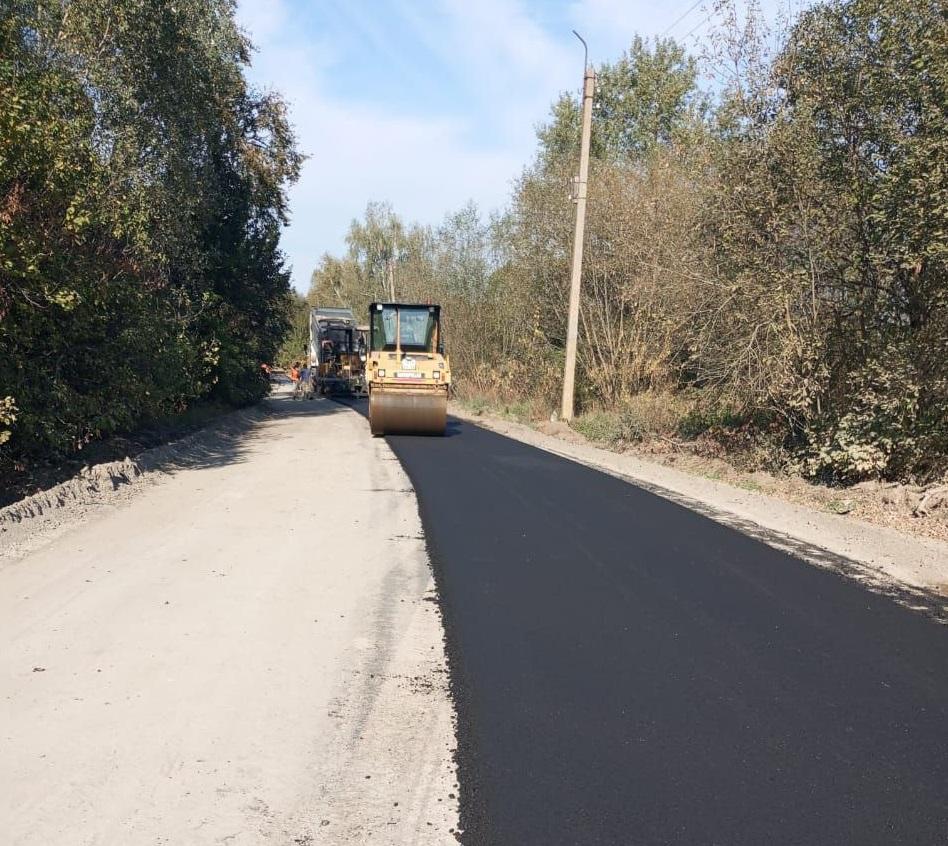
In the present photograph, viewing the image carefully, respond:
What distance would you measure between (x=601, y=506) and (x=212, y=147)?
13.7 m

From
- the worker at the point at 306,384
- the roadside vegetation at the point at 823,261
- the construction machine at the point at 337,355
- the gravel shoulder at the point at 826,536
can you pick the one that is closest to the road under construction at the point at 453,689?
the gravel shoulder at the point at 826,536

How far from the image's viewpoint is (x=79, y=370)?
10562mm

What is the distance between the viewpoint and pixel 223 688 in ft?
15.2

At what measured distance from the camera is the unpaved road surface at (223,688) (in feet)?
11.2

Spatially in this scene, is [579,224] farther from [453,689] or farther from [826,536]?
[453,689]

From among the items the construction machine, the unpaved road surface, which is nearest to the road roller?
the unpaved road surface

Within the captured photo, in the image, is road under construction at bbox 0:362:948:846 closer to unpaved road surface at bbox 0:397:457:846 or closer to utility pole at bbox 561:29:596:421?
unpaved road surface at bbox 0:397:457:846

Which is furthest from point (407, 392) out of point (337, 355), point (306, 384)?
point (306, 384)

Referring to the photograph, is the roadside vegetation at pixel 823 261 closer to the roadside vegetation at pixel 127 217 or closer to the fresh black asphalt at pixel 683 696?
the fresh black asphalt at pixel 683 696

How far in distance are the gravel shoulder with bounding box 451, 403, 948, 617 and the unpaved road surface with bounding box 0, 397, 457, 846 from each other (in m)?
3.98

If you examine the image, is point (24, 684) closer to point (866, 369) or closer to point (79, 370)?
point (79, 370)

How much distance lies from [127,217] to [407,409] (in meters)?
7.53

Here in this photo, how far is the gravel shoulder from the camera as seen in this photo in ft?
24.0

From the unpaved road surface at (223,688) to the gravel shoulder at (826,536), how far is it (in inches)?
157
